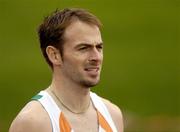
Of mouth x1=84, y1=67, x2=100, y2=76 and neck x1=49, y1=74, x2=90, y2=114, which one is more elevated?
mouth x1=84, y1=67, x2=100, y2=76

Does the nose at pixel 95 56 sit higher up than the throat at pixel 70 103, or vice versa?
the nose at pixel 95 56

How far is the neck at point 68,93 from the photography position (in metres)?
5.50

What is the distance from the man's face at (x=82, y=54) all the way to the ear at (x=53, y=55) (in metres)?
0.05

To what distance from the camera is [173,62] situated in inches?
Result: 838

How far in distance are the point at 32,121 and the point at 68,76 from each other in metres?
0.41

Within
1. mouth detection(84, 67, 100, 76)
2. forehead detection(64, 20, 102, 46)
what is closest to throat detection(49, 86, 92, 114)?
mouth detection(84, 67, 100, 76)

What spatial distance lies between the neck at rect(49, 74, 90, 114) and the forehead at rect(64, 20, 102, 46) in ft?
0.95

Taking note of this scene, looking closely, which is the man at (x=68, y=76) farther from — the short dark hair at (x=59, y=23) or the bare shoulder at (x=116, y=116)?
the bare shoulder at (x=116, y=116)

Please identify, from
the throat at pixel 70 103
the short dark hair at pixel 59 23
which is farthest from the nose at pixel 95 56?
the throat at pixel 70 103

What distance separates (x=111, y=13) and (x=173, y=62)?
317 cm

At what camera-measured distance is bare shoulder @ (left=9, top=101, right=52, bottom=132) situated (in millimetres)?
5264

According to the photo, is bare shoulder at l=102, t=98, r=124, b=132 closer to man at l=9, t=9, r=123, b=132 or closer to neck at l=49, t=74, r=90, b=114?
man at l=9, t=9, r=123, b=132

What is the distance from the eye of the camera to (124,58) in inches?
848

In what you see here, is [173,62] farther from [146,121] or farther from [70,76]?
[70,76]
